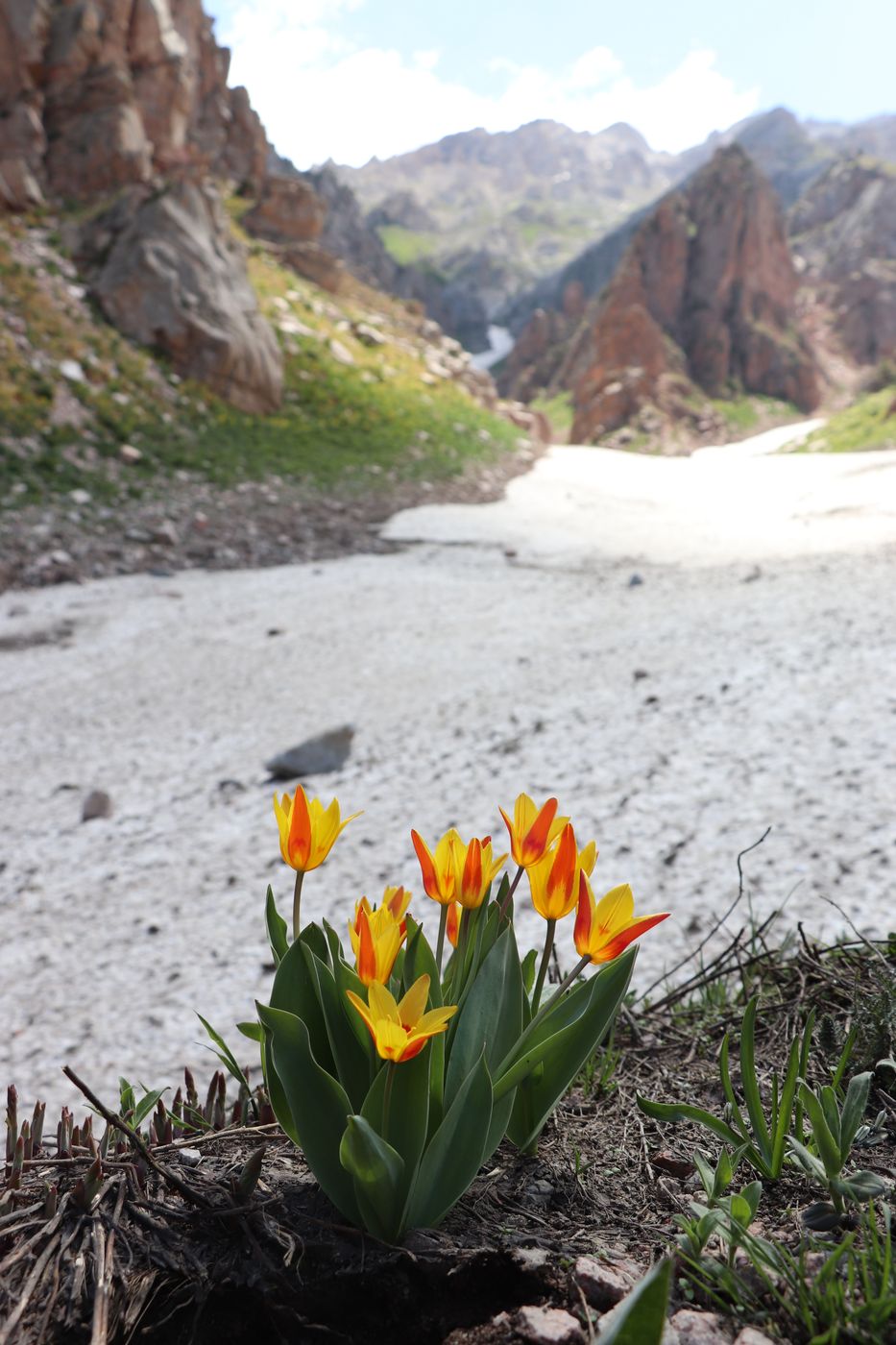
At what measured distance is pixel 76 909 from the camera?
11.7 feet

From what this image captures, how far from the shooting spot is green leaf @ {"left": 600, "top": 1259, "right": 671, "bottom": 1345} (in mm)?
737

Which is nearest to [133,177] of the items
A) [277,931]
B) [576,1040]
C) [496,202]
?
[277,931]

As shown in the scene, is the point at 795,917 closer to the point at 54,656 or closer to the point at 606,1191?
the point at 606,1191

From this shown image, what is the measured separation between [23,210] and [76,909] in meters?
18.3

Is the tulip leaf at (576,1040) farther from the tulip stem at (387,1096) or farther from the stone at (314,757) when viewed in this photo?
the stone at (314,757)

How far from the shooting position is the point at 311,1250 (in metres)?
1.06

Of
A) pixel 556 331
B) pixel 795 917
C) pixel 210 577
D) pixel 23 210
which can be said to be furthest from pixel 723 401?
pixel 795 917

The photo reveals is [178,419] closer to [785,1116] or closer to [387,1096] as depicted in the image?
[387,1096]

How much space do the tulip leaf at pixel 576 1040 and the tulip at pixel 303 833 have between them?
0.43 metres

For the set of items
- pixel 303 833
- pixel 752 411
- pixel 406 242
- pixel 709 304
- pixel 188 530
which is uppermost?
pixel 406 242

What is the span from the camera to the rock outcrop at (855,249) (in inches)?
2194

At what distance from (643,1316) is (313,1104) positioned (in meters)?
0.50

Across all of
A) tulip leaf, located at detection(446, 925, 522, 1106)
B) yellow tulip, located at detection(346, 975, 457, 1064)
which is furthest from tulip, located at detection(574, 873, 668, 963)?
yellow tulip, located at detection(346, 975, 457, 1064)

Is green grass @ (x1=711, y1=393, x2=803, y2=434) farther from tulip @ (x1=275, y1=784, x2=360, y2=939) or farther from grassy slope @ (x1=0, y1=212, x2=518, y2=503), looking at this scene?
tulip @ (x1=275, y1=784, x2=360, y2=939)
